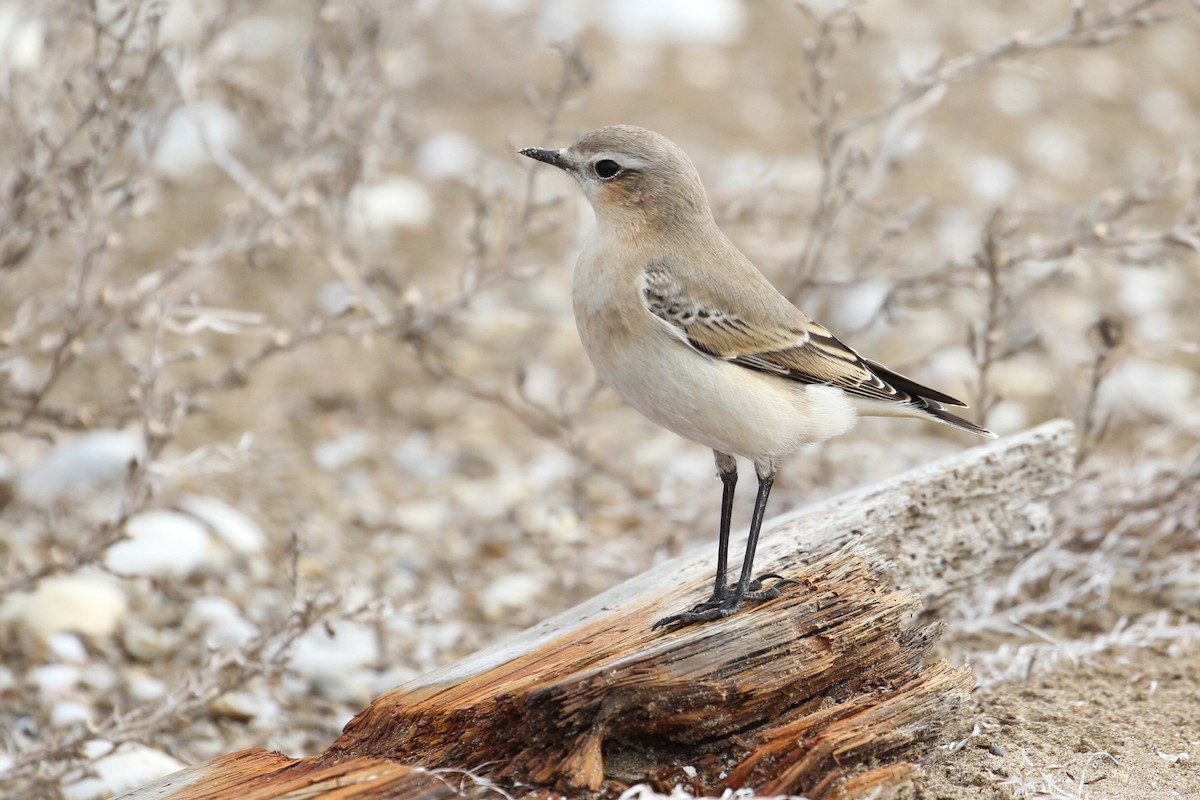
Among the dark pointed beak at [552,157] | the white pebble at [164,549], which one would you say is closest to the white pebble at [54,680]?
the white pebble at [164,549]

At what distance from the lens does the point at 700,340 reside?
484 cm

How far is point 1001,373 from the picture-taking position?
32.0ft

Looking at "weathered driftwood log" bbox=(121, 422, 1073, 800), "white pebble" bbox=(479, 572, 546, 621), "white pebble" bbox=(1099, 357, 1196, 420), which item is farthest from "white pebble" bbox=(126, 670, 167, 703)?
"white pebble" bbox=(1099, 357, 1196, 420)

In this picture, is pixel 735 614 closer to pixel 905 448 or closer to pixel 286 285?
pixel 905 448

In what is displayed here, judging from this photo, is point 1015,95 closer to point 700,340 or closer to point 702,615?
point 700,340

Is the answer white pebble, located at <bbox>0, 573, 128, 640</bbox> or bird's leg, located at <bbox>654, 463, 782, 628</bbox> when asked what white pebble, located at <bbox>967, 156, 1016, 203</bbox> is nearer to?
bird's leg, located at <bbox>654, 463, 782, 628</bbox>

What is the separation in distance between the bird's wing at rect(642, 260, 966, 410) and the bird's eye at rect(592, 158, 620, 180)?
442 millimetres

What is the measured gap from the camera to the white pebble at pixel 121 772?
17.3 ft

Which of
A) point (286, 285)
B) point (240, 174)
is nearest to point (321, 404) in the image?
point (286, 285)

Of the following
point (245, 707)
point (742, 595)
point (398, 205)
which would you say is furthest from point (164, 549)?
point (398, 205)

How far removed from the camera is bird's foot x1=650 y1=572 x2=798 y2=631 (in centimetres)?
448

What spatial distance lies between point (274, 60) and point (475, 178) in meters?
6.36

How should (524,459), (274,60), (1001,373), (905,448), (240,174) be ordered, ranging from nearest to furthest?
(240,174), (905,448), (524,459), (1001,373), (274,60)

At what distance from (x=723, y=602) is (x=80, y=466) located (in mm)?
4568
